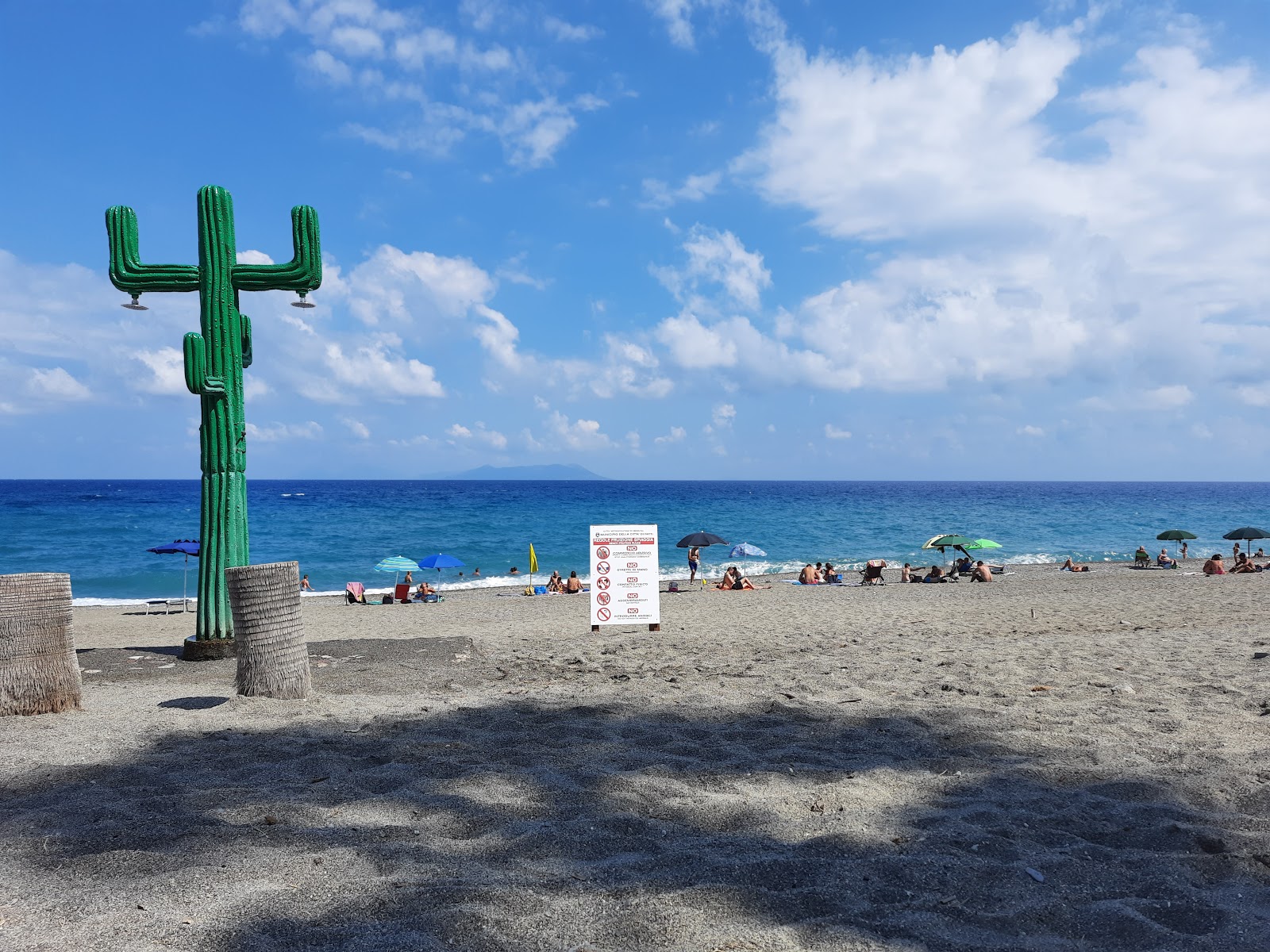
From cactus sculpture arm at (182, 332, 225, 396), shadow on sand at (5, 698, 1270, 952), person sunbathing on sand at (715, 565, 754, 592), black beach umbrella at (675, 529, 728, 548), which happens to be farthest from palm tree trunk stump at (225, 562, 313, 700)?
black beach umbrella at (675, 529, 728, 548)

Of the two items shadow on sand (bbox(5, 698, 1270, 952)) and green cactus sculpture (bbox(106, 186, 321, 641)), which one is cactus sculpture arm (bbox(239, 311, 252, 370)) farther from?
shadow on sand (bbox(5, 698, 1270, 952))

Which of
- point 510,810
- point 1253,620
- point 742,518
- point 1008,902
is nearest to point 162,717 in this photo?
point 510,810

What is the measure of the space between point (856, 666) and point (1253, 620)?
694 cm

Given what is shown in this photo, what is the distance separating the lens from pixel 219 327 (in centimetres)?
920

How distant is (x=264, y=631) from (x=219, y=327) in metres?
4.29

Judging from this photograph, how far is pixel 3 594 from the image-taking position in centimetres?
568

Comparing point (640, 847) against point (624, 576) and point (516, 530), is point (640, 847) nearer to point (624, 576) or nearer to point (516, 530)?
point (624, 576)

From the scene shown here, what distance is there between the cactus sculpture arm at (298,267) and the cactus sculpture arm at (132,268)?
22.1 inches

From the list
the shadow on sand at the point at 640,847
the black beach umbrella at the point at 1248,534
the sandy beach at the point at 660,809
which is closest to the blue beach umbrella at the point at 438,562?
the sandy beach at the point at 660,809

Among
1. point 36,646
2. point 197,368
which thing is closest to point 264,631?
point 36,646

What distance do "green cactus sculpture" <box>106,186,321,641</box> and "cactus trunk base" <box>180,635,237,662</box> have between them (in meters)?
0.06

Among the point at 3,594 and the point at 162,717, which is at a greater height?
the point at 3,594

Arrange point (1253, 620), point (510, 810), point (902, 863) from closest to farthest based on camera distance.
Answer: point (902, 863), point (510, 810), point (1253, 620)

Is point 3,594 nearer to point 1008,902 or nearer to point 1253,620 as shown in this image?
point 1008,902
